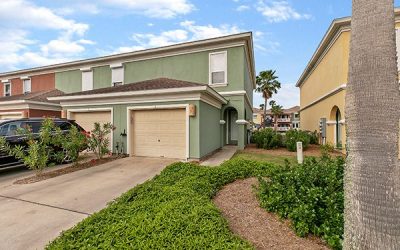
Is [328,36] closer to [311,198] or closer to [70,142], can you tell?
[311,198]

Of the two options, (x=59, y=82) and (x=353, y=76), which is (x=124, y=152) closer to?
(x=353, y=76)

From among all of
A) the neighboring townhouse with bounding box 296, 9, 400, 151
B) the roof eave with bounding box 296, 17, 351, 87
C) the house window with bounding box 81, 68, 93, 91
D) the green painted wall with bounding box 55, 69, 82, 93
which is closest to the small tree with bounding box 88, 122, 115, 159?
the house window with bounding box 81, 68, 93, 91

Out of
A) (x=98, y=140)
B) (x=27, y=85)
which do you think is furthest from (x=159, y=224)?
(x=27, y=85)

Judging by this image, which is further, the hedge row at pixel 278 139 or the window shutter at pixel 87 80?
the window shutter at pixel 87 80

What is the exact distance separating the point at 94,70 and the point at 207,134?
38.2 ft

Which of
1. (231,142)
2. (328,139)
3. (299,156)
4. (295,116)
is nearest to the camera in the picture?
(299,156)

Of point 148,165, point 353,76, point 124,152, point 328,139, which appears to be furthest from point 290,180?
point 328,139

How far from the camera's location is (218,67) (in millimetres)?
12969

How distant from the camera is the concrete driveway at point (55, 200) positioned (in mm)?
3584

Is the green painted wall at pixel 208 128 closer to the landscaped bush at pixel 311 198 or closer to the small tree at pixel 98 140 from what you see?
the small tree at pixel 98 140

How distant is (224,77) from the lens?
12.9 m

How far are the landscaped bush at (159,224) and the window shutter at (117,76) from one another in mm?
12619

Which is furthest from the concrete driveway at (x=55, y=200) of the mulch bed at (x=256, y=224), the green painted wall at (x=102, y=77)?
the green painted wall at (x=102, y=77)

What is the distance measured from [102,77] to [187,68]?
7.22 m
